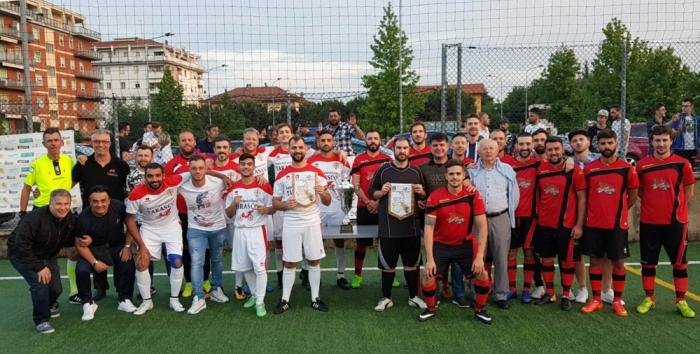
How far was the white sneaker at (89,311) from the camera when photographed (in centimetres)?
512

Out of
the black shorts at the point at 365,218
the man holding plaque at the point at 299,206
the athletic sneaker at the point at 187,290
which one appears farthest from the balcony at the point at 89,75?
the man holding plaque at the point at 299,206

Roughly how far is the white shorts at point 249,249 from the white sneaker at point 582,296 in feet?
10.6

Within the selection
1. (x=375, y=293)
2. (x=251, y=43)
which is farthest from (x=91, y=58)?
(x=375, y=293)

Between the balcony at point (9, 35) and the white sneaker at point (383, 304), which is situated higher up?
the balcony at point (9, 35)

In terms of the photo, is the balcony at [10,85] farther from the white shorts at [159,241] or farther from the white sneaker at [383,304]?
the white sneaker at [383,304]

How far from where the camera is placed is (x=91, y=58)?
2421 inches

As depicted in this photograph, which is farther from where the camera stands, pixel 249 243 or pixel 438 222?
pixel 249 243

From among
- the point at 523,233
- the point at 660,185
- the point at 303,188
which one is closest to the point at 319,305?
the point at 303,188

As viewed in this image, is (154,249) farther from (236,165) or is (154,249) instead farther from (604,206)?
(604,206)

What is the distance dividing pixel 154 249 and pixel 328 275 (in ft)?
7.50

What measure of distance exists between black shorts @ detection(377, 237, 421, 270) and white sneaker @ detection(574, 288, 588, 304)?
174 centimetres

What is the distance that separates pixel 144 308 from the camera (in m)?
5.27

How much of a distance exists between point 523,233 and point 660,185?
1322 mm

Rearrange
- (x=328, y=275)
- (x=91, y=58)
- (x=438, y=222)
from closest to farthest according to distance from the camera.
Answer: (x=438, y=222), (x=328, y=275), (x=91, y=58)
